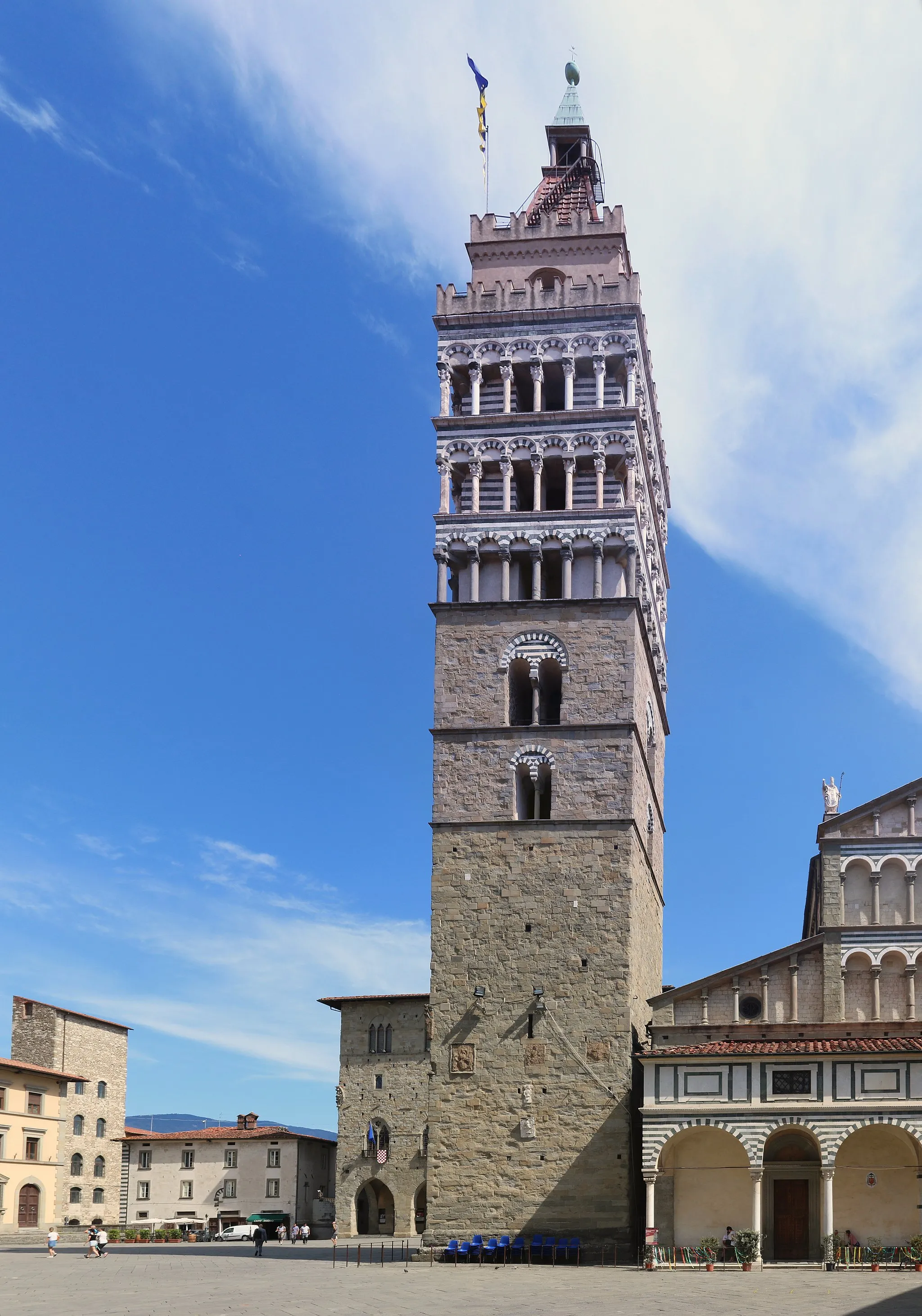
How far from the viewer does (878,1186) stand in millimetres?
36625

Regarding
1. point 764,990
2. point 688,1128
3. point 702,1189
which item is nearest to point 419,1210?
point 702,1189

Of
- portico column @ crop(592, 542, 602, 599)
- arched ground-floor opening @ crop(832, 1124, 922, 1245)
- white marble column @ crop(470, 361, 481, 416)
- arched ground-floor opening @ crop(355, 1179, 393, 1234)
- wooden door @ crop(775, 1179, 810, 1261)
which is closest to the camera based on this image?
arched ground-floor opening @ crop(832, 1124, 922, 1245)

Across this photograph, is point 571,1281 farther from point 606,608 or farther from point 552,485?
point 552,485

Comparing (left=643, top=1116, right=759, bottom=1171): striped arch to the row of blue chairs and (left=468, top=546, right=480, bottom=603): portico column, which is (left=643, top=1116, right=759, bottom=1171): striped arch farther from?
(left=468, top=546, right=480, bottom=603): portico column

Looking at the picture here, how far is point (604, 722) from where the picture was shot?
131 ft

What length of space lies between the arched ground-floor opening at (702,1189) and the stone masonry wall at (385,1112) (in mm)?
23777

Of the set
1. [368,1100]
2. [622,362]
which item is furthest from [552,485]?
[368,1100]

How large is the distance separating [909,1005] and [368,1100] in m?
29.2

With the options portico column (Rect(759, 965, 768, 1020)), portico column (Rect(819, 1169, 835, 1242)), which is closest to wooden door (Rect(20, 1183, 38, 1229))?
portico column (Rect(759, 965, 768, 1020))

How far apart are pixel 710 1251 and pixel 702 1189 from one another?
2.09m

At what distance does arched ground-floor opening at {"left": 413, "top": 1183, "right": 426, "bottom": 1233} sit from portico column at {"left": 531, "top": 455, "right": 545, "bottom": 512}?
1211 inches

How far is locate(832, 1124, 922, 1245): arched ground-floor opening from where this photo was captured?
119 feet

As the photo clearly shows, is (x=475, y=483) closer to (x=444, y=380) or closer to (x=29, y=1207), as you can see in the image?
(x=444, y=380)

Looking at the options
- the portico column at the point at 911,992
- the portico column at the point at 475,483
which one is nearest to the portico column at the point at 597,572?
the portico column at the point at 475,483
